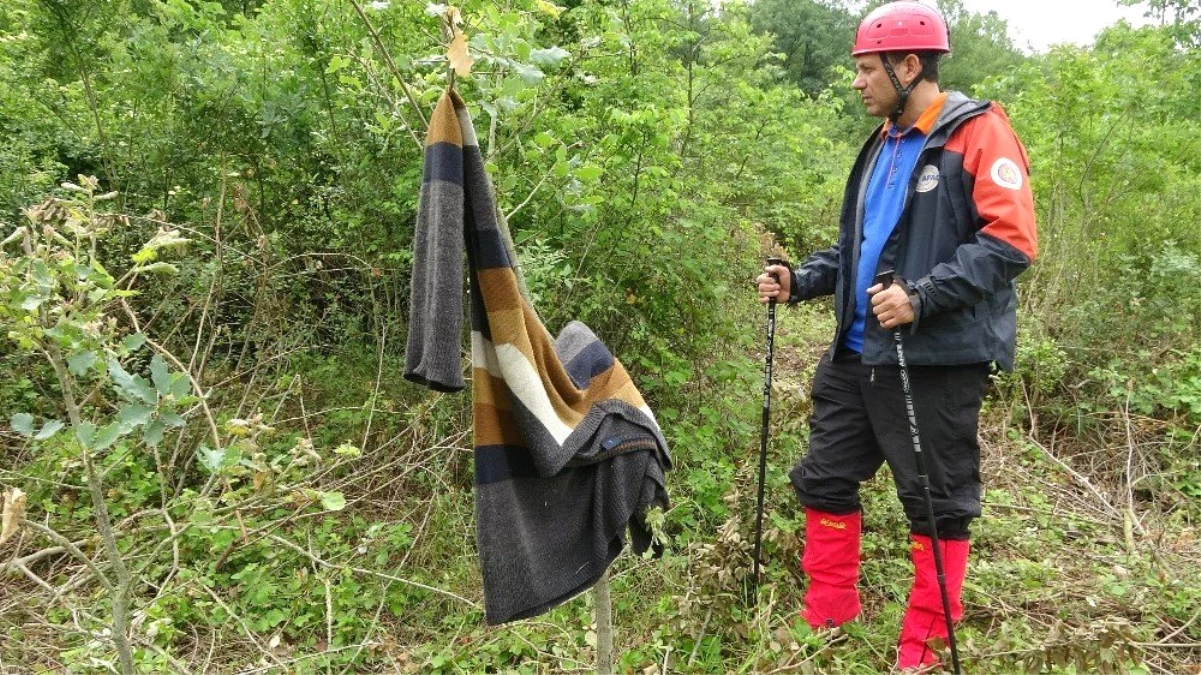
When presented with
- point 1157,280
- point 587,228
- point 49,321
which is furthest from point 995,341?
point 1157,280

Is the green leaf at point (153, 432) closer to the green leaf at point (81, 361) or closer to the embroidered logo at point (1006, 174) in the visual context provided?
the green leaf at point (81, 361)

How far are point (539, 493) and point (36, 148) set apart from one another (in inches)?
182

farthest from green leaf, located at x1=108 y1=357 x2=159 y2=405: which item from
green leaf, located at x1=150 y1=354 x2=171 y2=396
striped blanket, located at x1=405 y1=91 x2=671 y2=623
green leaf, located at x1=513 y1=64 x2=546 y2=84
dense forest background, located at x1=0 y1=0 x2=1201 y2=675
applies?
green leaf, located at x1=513 y1=64 x2=546 y2=84

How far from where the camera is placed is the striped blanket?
1.35m

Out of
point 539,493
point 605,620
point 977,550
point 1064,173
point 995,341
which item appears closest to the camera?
point 539,493

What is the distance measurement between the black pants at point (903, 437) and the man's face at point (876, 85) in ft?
2.93

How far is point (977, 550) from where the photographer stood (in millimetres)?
3469

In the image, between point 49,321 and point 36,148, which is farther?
point 36,148

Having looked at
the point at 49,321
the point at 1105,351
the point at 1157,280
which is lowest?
the point at 1105,351

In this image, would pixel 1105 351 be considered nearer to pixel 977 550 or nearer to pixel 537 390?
pixel 977 550

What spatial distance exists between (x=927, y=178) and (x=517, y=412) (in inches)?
65.3

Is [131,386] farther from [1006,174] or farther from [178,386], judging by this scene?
[1006,174]

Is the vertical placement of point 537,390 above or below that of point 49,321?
below

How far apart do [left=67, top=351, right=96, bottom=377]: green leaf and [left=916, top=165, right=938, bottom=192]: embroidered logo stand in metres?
2.36
